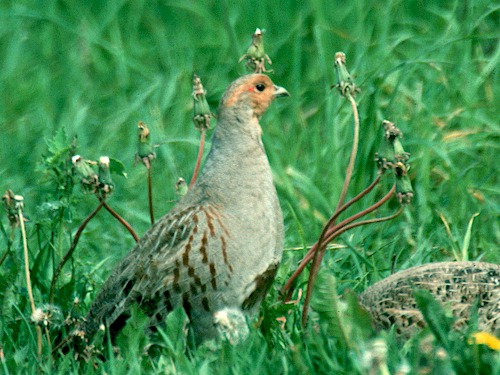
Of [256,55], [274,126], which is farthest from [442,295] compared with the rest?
[274,126]

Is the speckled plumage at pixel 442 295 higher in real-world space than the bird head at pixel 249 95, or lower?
lower

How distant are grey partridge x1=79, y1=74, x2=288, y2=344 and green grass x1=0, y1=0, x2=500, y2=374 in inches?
7.5

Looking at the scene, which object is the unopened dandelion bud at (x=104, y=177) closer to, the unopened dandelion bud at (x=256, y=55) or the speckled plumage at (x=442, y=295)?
Result: the unopened dandelion bud at (x=256, y=55)

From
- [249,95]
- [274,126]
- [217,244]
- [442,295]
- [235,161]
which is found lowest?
[442,295]

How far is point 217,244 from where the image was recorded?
408cm

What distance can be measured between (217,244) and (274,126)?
105 inches

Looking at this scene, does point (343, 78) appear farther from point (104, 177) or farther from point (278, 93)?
point (104, 177)

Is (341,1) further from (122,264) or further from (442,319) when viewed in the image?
(442,319)

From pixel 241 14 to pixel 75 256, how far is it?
120 inches

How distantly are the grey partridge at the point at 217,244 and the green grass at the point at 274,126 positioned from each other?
0.19 meters

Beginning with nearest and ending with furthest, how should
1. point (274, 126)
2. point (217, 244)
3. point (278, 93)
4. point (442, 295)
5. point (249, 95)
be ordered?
point (217, 244) → point (442, 295) → point (249, 95) → point (278, 93) → point (274, 126)

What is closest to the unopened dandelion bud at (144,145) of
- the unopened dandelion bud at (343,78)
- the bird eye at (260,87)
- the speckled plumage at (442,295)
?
the bird eye at (260,87)

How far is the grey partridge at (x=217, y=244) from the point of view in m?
4.06

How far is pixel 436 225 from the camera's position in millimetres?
5422
